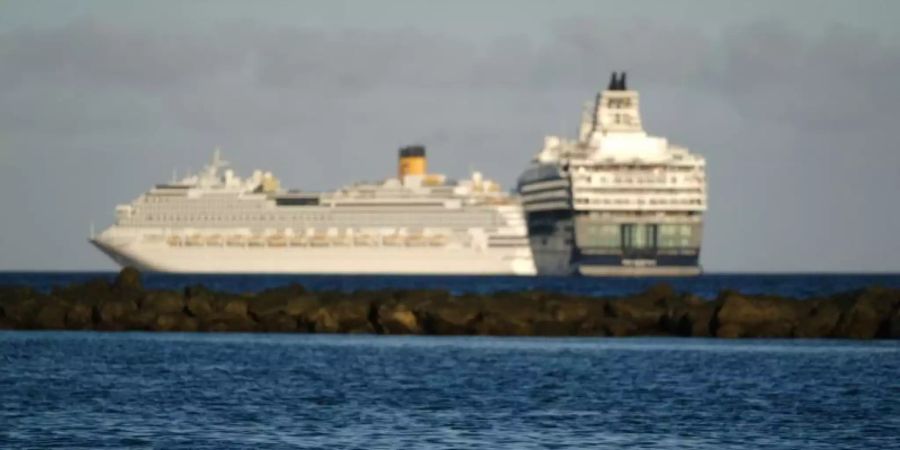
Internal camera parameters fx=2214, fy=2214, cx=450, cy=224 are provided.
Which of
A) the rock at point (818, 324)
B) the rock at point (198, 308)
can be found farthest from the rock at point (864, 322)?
the rock at point (198, 308)

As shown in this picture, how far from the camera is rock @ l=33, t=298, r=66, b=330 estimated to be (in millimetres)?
47375

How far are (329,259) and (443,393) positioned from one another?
85307 mm

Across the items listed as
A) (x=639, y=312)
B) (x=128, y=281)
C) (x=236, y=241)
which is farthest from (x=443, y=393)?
(x=236, y=241)

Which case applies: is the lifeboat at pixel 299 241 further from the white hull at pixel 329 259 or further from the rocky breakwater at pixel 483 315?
the rocky breakwater at pixel 483 315

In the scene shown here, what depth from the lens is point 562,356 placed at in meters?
38.8

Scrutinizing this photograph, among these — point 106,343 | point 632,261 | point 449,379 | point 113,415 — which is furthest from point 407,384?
point 632,261

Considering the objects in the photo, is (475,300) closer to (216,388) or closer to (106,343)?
(106,343)

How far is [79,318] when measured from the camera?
47688 mm

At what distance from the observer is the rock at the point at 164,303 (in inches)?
1895

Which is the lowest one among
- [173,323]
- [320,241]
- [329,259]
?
[173,323]

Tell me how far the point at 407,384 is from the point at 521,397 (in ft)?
8.78

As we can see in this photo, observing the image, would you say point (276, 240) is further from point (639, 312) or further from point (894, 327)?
point (894, 327)

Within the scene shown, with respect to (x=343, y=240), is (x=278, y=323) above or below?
below

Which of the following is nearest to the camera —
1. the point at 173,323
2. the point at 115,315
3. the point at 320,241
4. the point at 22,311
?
the point at 173,323
